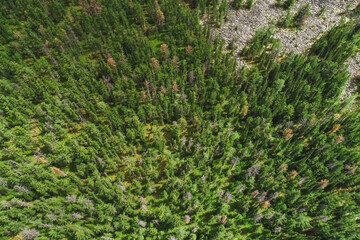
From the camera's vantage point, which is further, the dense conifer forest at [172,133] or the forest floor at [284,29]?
the forest floor at [284,29]

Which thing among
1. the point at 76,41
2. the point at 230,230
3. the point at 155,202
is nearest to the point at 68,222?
the point at 155,202

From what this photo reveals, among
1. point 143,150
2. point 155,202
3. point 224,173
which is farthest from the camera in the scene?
point 143,150

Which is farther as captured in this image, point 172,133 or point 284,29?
point 284,29

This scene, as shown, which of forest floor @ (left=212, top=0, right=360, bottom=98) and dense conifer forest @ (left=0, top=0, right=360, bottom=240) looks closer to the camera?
dense conifer forest @ (left=0, top=0, right=360, bottom=240)

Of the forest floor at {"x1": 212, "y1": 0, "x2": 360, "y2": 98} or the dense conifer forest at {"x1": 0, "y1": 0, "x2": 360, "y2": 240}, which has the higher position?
the forest floor at {"x1": 212, "y1": 0, "x2": 360, "y2": 98}

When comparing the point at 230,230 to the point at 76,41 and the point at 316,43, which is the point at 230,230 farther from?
the point at 76,41
